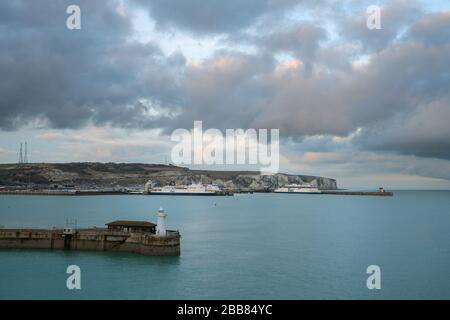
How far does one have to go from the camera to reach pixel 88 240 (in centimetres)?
4672

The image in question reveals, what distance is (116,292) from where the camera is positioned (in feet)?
104

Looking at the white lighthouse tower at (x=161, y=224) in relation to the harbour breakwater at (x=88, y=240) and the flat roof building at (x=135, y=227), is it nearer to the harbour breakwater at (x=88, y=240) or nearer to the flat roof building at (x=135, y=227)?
the harbour breakwater at (x=88, y=240)

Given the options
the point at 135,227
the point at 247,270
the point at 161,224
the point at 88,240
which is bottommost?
the point at 247,270

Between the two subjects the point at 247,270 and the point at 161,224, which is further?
the point at 161,224

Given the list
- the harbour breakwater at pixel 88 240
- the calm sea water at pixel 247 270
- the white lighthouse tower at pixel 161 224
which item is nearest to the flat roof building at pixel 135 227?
the harbour breakwater at pixel 88 240

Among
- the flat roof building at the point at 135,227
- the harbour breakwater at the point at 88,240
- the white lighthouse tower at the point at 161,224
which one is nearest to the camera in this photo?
the white lighthouse tower at the point at 161,224

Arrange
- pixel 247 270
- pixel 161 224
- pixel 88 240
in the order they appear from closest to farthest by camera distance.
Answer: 1. pixel 247 270
2. pixel 161 224
3. pixel 88 240

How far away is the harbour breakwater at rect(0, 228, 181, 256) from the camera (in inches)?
1705

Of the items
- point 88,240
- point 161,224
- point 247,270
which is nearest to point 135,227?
point 88,240

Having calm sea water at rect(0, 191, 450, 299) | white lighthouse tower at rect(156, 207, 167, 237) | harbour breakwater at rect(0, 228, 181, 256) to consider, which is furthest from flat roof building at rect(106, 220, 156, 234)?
calm sea water at rect(0, 191, 450, 299)

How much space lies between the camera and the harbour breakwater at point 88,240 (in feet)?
142

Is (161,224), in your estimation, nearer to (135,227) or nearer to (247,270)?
(135,227)
